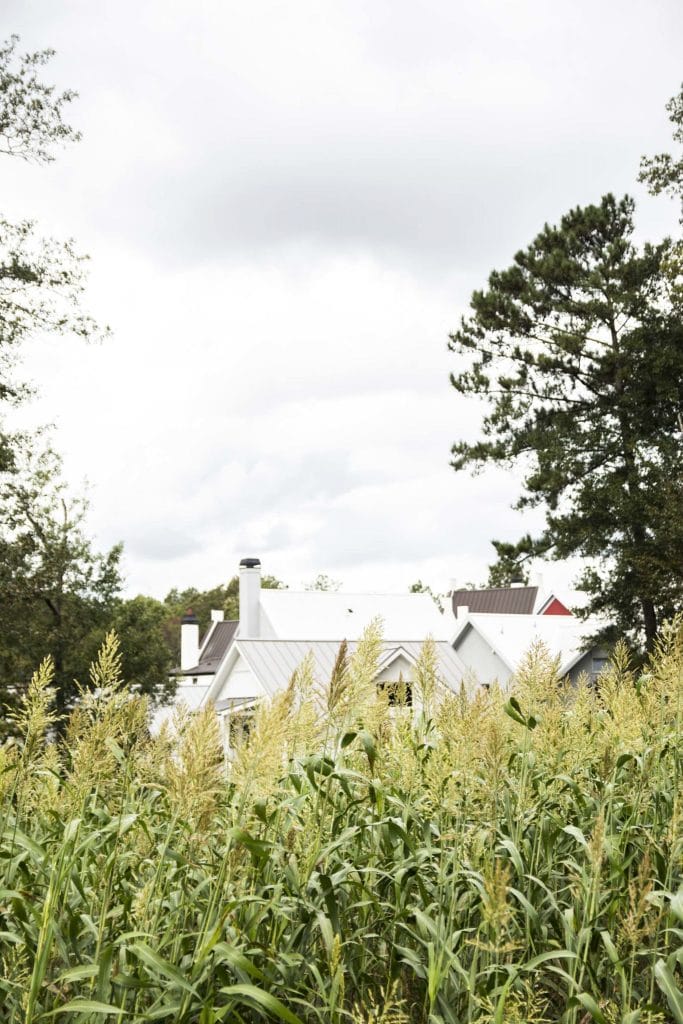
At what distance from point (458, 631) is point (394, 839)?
4020cm

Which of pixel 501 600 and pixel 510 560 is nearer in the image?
pixel 510 560

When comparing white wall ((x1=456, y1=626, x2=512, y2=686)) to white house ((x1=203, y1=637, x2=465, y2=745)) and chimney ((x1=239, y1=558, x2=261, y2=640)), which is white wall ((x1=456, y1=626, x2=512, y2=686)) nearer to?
white house ((x1=203, y1=637, x2=465, y2=745))

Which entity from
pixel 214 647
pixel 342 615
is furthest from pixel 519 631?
pixel 214 647

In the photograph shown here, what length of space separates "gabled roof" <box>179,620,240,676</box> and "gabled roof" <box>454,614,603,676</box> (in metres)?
22.7

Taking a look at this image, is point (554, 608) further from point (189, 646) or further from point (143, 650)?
point (143, 650)

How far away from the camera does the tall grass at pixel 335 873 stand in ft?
7.82

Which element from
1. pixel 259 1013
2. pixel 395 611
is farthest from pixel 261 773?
pixel 395 611

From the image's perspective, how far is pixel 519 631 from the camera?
41.9 metres

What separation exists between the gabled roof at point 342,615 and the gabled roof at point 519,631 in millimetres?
1573

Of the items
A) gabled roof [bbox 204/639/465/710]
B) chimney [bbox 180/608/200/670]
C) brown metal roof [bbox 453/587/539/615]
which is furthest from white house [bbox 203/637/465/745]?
brown metal roof [bbox 453/587/539/615]

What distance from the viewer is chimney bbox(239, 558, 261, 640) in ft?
128

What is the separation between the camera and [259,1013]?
2584mm

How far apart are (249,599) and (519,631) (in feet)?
40.3

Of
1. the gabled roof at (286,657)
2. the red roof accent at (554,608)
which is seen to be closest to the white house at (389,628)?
the gabled roof at (286,657)
